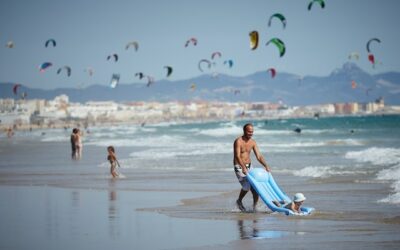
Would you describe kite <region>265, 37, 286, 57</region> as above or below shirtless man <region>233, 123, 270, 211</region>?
above

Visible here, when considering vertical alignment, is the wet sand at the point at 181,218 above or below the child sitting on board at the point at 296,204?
below

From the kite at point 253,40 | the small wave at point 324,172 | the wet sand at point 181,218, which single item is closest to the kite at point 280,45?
the kite at point 253,40

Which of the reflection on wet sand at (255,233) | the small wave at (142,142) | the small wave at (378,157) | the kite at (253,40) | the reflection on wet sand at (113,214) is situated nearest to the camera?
the reflection on wet sand at (255,233)

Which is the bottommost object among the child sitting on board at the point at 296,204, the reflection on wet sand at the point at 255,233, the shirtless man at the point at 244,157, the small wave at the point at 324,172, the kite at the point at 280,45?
the reflection on wet sand at the point at 255,233

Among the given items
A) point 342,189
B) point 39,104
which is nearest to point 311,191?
point 342,189

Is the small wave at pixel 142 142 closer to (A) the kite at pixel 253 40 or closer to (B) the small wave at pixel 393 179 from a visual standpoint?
(A) the kite at pixel 253 40

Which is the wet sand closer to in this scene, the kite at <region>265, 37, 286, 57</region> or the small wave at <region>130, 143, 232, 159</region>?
the kite at <region>265, 37, 286, 57</region>

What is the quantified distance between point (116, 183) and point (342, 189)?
4592 millimetres

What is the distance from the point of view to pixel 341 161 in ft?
71.8

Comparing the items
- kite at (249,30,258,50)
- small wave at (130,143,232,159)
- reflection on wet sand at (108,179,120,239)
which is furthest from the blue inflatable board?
small wave at (130,143,232,159)

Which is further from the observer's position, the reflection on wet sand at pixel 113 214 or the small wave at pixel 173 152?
the small wave at pixel 173 152

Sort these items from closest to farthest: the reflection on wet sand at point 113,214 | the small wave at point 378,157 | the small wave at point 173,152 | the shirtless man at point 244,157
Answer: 1. the reflection on wet sand at point 113,214
2. the shirtless man at point 244,157
3. the small wave at point 378,157
4. the small wave at point 173,152

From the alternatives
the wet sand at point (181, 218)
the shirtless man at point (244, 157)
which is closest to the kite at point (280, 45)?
the wet sand at point (181, 218)

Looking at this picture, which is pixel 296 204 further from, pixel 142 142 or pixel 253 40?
pixel 142 142
